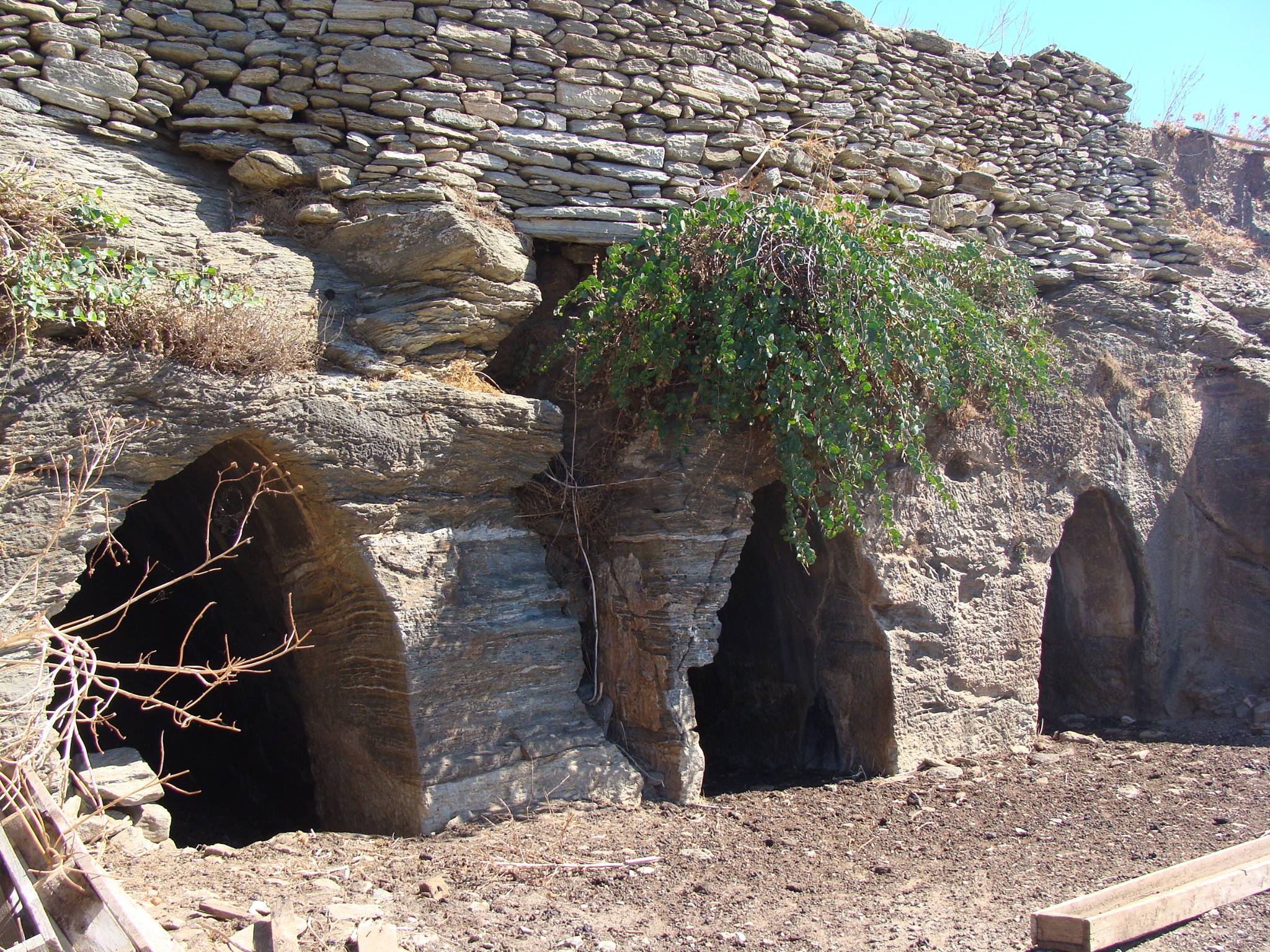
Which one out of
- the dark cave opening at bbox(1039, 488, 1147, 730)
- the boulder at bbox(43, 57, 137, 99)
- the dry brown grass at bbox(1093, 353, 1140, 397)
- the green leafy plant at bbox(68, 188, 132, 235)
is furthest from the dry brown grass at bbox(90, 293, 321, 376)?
the dark cave opening at bbox(1039, 488, 1147, 730)

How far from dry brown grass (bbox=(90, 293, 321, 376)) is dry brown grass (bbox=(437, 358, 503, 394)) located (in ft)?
2.40

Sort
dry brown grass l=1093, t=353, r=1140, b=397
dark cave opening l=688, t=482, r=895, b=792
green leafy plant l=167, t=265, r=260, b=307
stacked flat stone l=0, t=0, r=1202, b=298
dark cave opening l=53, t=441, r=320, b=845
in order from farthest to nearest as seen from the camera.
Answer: dry brown grass l=1093, t=353, r=1140, b=397 → dark cave opening l=688, t=482, r=895, b=792 → dark cave opening l=53, t=441, r=320, b=845 → stacked flat stone l=0, t=0, r=1202, b=298 → green leafy plant l=167, t=265, r=260, b=307

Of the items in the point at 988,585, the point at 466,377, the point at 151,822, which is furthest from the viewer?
the point at 988,585

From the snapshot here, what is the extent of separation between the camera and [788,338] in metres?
5.30

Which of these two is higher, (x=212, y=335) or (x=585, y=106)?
(x=585, y=106)

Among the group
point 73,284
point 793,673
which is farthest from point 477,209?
point 793,673

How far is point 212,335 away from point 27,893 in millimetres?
2335

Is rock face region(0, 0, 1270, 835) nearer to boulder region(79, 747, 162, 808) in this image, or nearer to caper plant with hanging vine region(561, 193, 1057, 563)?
caper plant with hanging vine region(561, 193, 1057, 563)

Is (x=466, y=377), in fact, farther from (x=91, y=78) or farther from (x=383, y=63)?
(x=91, y=78)

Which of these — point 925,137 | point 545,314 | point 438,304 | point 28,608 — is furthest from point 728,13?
point 28,608

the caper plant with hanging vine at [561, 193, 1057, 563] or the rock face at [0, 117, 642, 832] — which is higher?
the caper plant with hanging vine at [561, 193, 1057, 563]

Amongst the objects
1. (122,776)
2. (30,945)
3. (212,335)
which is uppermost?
(212,335)

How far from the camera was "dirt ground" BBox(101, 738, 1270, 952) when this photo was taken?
3.84 meters

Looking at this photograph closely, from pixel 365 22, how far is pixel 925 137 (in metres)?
3.71
